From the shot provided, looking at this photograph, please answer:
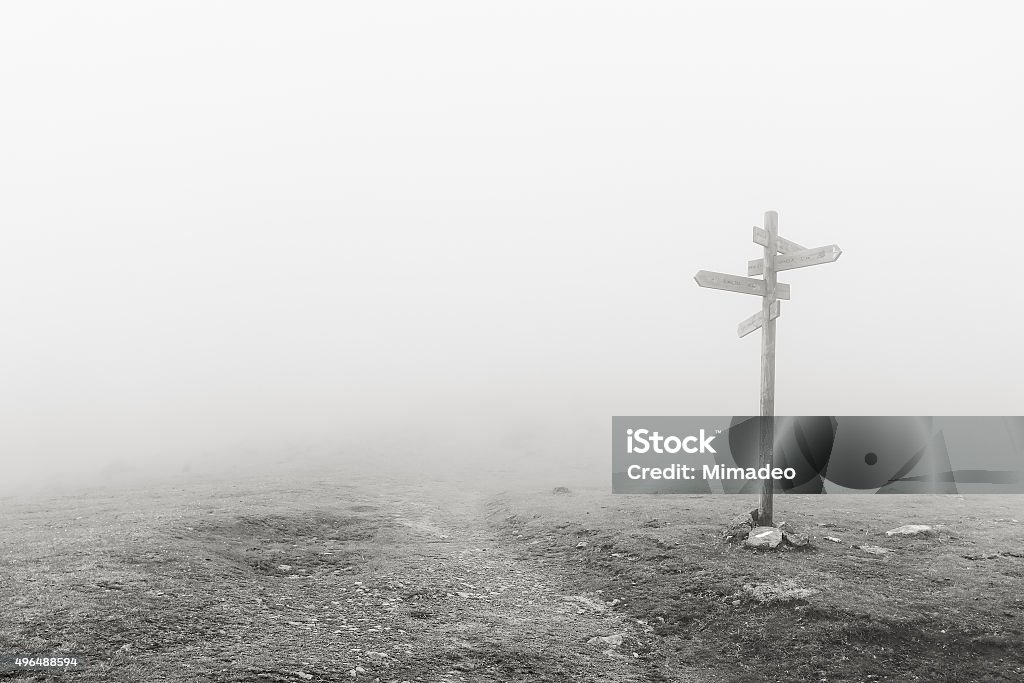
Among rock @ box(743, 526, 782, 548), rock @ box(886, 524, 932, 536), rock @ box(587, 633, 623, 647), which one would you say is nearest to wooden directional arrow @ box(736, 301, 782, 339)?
rock @ box(743, 526, 782, 548)

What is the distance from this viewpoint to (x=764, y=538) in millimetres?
18562

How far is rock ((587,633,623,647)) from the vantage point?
41.9 ft

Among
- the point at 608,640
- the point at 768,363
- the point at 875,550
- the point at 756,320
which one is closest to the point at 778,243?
the point at 756,320

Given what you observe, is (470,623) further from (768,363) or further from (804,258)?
(804,258)

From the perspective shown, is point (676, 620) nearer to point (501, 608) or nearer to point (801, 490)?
point (501, 608)

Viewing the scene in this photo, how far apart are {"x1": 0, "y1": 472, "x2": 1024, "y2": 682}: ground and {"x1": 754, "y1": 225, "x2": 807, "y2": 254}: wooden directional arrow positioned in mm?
11009

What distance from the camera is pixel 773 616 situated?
13.4 metres

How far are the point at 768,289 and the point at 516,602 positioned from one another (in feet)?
47.6

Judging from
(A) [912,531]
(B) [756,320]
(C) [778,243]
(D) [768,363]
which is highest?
(C) [778,243]

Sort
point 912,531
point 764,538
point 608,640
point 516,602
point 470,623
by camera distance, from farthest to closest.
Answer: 1. point 912,531
2. point 764,538
3. point 516,602
4. point 470,623
5. point 608,640

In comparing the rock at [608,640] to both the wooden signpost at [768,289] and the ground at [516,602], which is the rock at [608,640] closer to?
the ground at [516,602]

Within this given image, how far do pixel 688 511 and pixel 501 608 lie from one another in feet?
55.0

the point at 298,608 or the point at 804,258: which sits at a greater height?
the point at 804,258
